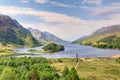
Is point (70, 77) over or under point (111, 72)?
over

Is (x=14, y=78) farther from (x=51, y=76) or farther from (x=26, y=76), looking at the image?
(x=51, y=76)

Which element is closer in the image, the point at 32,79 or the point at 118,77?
the point at 32,79

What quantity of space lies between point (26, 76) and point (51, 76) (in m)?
9.85

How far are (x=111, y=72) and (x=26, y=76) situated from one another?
54.8 m

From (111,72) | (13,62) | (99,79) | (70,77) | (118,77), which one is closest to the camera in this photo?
(70,77)

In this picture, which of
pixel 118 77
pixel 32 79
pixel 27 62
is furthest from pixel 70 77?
pixel 27 62

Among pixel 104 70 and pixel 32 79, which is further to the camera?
pixel 104 70

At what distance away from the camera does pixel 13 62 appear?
6417 inches

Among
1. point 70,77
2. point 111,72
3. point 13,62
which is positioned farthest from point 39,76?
point 13,62

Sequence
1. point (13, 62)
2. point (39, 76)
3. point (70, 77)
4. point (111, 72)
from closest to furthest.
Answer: point (70, 77), point (39, 76), point (111, 72), point (13, 62)

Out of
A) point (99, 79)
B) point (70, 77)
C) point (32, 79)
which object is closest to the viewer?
point (70, 77)

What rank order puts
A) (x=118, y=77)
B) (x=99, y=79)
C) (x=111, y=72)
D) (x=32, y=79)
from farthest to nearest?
(x=111, y=72) < (x=118, y=77) < (x=99, y=79) < (x=32, y=79)

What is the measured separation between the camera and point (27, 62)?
539 feet

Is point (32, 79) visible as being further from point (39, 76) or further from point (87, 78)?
point (87, 78)
